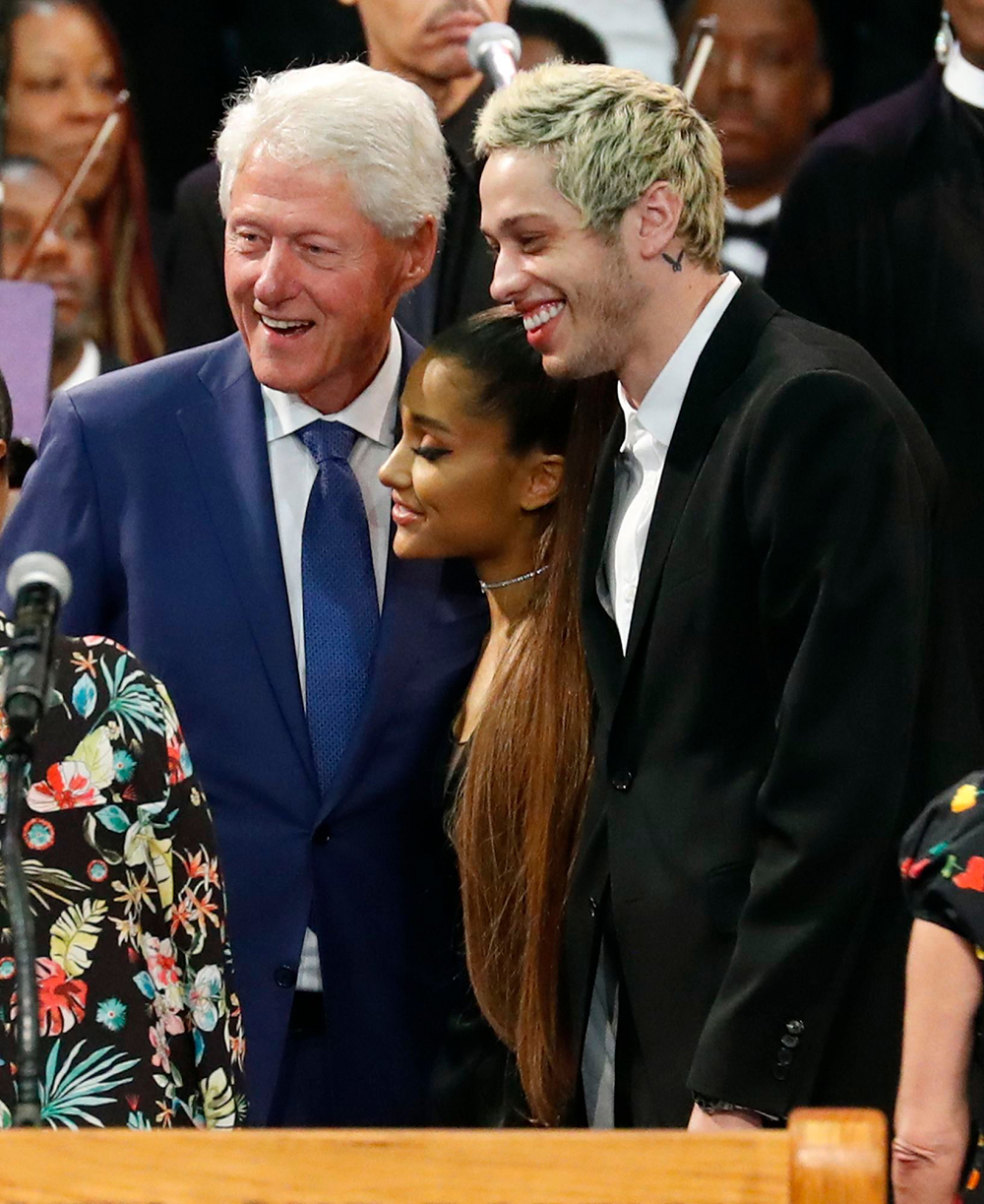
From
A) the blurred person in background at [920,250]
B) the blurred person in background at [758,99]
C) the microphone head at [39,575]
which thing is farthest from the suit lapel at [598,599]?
the blurred person in background at [758,99]

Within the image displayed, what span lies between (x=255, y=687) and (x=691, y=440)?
70cm

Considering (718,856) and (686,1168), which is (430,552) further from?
(686,1168)

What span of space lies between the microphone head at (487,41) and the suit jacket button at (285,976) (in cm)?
157

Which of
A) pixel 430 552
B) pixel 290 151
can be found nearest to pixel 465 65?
pixel 290 151

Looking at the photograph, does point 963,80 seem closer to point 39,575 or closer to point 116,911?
point 116,911

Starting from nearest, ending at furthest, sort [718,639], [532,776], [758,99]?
[718,639] < [532,776] < [758,99]

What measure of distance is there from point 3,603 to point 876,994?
3.94 feet

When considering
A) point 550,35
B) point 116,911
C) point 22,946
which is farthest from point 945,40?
point 22,946

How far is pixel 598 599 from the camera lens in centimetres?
254

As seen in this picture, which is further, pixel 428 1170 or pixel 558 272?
pixel 558 272

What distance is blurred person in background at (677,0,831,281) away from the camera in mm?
3816

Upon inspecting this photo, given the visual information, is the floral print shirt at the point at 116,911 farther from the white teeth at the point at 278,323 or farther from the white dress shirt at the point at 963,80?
the white dress shirt at the point at 963,80

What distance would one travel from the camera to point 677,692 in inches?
93.4

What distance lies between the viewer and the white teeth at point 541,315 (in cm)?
248
